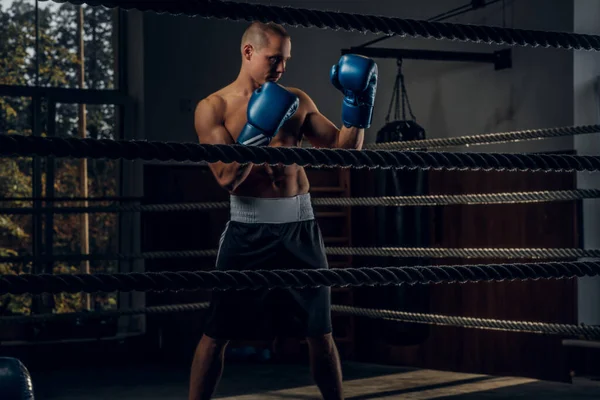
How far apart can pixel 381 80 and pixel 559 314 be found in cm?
188

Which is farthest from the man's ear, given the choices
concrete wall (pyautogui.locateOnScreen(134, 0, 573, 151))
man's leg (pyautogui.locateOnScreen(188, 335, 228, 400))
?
concrete wall (pyautogui.locateOnScreen(134, 0, 573, 151))

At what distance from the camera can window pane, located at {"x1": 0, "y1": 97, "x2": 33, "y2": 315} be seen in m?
4.96

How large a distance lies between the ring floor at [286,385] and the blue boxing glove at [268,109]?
1.71 metres

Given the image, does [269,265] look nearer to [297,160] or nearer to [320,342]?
[320,342]

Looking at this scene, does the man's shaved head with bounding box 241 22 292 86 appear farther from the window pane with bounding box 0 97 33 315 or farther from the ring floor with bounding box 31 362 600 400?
the window pane with bounding box 0 97 33 315

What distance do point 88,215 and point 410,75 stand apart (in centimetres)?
213

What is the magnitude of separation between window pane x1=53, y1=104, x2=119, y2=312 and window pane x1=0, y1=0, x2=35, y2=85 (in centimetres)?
29

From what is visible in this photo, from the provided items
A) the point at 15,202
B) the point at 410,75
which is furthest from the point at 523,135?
the point at 15,202

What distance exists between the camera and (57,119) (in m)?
5.19

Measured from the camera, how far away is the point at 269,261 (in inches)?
92.4

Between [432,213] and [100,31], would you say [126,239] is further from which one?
[432,213]

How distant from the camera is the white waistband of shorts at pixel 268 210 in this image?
7.79 feet

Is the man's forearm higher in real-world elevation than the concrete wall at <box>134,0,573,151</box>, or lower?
lower

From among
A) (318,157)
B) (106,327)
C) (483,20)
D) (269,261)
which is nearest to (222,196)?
(106,327)
